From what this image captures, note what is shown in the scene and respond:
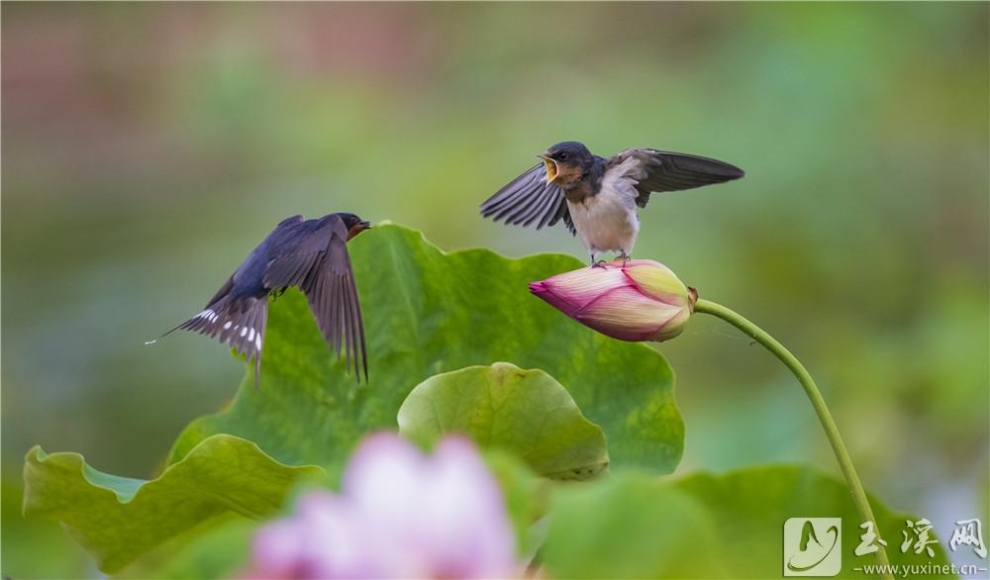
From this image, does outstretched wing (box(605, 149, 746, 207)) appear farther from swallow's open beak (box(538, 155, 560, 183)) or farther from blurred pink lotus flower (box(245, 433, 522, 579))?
blurred pink lotus flower (box(245, 433, 522, 579))

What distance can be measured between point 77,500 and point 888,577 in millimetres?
367

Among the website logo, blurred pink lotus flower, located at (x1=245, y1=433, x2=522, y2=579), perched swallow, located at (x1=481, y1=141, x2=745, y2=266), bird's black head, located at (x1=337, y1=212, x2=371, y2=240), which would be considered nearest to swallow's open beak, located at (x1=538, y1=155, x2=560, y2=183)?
perched swallow, located at (x1=481, y1=141, x2=745, y2=266)

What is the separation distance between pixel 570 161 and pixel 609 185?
0.03 meters

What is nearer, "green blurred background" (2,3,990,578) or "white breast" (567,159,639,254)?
"white breast" (567,159,639,254)

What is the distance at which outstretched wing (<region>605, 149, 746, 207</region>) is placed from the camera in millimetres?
626

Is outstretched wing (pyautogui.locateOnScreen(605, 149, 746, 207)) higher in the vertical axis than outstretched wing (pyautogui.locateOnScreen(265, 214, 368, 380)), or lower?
higher

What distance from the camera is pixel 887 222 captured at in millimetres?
2404

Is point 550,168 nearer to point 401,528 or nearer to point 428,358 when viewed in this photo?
point 428,358

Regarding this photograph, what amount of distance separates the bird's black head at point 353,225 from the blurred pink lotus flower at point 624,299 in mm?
213

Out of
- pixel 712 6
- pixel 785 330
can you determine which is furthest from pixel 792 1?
pixel 785 330

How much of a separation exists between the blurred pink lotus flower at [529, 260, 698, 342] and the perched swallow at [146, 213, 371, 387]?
4.3 inches

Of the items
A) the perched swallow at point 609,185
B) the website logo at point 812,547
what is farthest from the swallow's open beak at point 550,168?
the website logo at point 812,547

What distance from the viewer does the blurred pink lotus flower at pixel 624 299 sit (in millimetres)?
484

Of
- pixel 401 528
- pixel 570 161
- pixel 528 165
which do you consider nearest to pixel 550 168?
pixel 570 161
